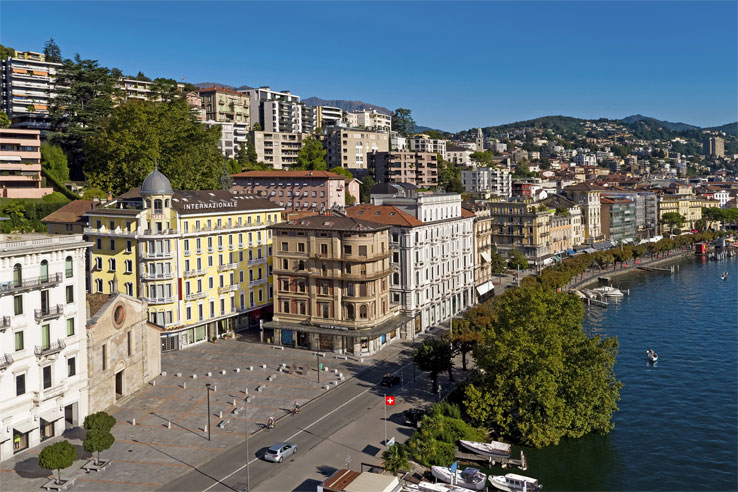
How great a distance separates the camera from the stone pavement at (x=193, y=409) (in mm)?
42719

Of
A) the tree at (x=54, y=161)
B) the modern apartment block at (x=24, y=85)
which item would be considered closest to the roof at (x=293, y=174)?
the tree at (x=54, y=161)

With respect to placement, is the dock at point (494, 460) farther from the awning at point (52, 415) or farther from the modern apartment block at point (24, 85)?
the modern apartment block at point (24, 85)

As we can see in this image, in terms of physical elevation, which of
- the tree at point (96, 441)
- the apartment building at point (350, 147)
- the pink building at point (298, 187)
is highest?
the apartment building at point (350, 147)

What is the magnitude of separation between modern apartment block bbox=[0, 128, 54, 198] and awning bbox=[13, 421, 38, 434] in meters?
66.4

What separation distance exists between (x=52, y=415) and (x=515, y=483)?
32452 mm

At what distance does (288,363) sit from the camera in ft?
220

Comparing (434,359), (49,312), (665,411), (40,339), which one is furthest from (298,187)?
(40,339)

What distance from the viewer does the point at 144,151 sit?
10138cm

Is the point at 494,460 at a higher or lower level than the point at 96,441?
lower

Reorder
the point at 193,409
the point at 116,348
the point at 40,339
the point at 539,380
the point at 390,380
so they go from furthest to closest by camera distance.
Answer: the point at 390,380 → the point at 116,348 → the point at 193,409 → the point at 539,380 → the point at 40,339

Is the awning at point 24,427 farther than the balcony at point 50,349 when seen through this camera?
No

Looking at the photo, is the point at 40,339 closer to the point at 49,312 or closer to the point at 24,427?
the point at 49,312

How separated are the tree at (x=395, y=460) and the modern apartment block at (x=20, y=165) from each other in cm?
8216

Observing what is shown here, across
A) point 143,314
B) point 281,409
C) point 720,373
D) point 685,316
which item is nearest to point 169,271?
point 143,314
